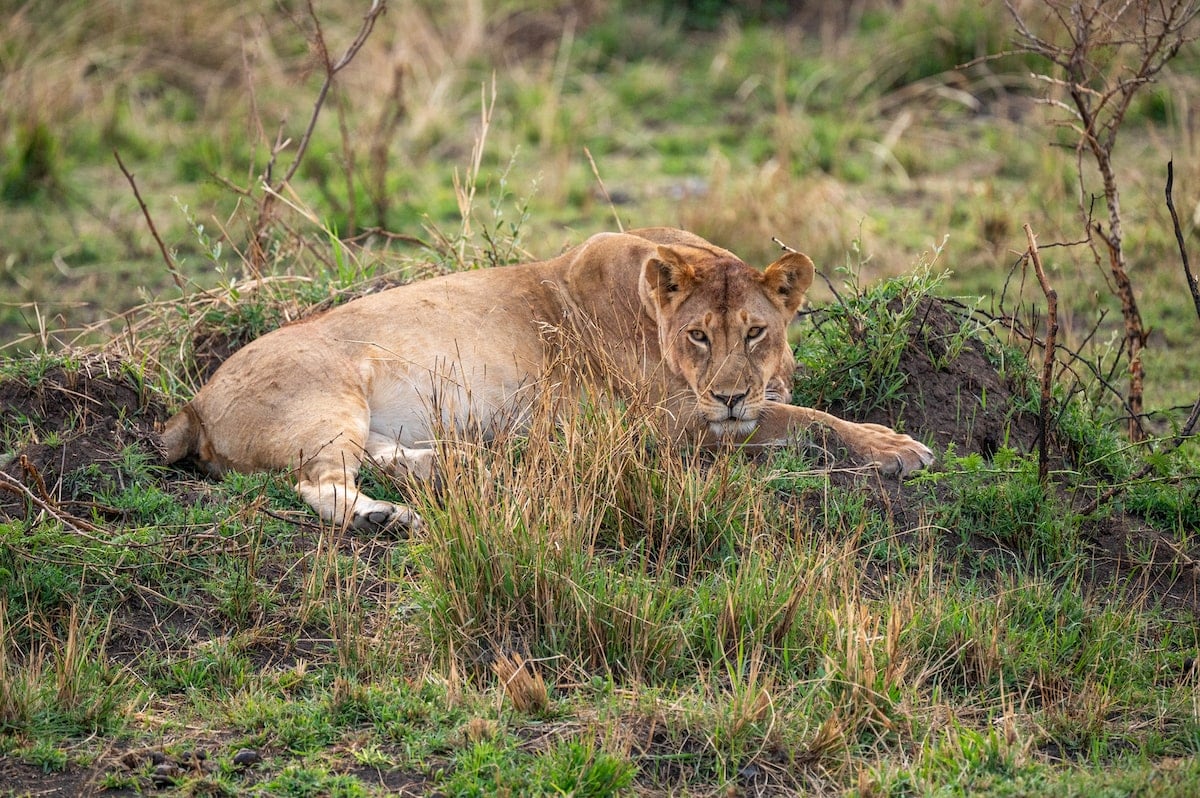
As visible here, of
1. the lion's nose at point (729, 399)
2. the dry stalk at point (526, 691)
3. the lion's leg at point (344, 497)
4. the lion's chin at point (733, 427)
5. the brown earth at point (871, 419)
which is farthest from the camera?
the lion's chin at point (733, 427)

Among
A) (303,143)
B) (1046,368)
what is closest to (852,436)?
(1046,368)

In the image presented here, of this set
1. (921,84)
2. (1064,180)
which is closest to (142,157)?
(921,84)

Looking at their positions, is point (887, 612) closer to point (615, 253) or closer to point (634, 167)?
point (615, 253)

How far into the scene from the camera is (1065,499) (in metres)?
5.24

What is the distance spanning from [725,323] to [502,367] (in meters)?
1.02

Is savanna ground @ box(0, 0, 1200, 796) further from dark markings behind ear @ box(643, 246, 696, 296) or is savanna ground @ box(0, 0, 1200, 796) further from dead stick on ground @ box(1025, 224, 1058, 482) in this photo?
dark markings behind ear @ box(643, 246, 696, 296)

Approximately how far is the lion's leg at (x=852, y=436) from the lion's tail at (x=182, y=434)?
2254 millimetres

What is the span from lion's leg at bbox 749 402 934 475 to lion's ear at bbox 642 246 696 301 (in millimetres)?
589

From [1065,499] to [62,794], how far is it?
356cm

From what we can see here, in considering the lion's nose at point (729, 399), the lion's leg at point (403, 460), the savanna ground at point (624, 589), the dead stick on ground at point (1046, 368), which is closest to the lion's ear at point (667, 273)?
the lion's nose at point (729, 399)

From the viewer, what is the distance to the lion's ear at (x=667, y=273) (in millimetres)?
5480

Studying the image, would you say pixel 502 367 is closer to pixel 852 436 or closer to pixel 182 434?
pixel 182 434

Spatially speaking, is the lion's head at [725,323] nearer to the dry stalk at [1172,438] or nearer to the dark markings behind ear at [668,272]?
the dark markings behind ear at [668,272]

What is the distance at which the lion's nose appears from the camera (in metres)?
5.33
